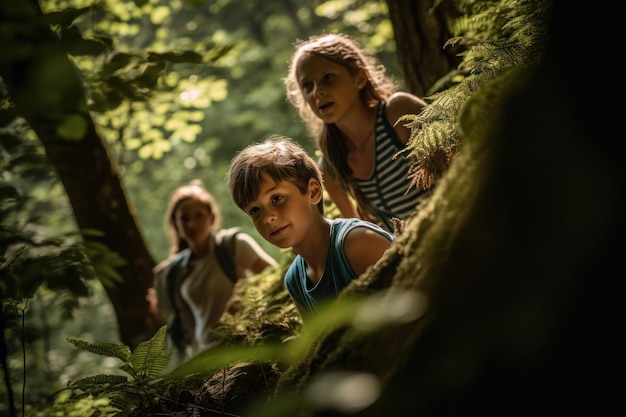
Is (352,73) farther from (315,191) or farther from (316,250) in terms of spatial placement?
(316,250)

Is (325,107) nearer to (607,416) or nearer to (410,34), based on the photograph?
(410,34)

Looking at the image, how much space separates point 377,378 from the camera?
1.13 meters

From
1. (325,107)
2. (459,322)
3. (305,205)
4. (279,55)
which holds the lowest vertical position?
(459,322)

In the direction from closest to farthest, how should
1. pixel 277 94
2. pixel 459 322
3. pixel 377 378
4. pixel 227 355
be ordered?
pixel 459 322
pixel 377 378
pixel 227 355
pixel 277 94

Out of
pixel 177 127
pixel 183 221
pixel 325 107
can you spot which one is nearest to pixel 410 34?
pixel 325 107

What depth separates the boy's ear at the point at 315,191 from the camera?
2877 mm

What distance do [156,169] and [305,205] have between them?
17502 mm

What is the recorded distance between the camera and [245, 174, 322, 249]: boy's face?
271 centimetres

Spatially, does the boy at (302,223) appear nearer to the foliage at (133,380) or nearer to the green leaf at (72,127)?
the foliage at (133,380)

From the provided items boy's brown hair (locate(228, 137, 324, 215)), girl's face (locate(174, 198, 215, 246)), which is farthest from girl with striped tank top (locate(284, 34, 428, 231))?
girl's face (locate(174, 198, 215, 246))

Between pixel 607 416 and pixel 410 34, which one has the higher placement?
pixel 410 34

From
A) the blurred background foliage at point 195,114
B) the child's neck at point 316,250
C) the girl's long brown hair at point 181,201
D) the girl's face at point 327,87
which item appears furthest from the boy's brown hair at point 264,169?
the blurred background foliage at point 195,114

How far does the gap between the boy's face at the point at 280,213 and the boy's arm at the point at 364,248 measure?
1.08ft

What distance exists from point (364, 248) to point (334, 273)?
0.77ft
